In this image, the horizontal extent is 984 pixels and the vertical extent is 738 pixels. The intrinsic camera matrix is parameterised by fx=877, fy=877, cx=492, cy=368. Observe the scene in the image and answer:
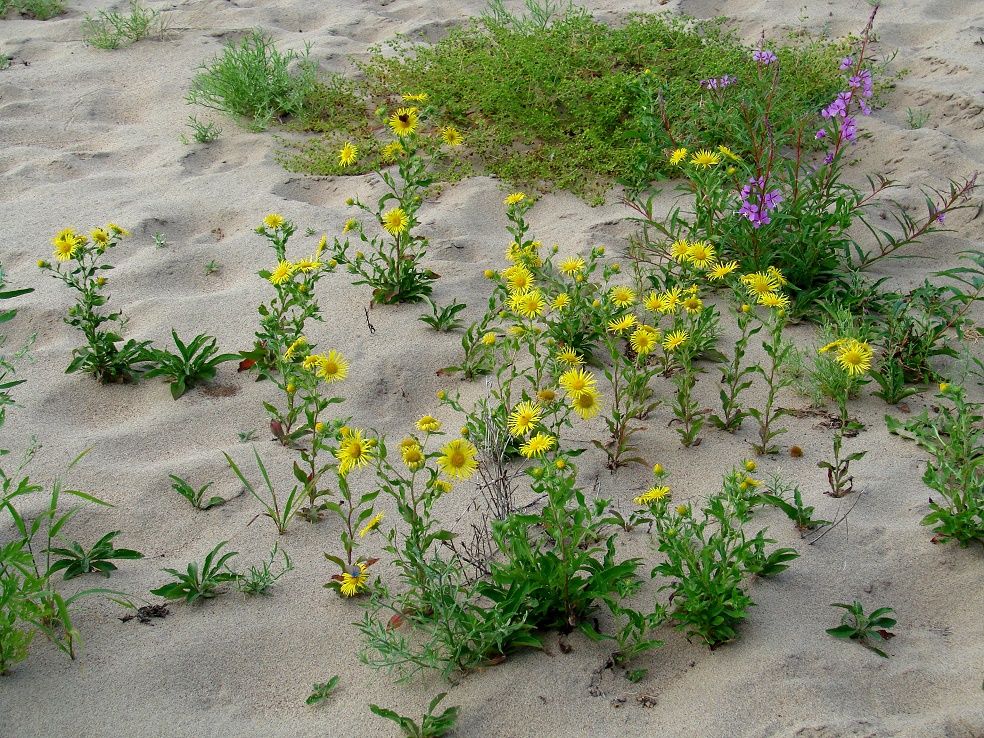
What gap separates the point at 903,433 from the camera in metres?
2.98

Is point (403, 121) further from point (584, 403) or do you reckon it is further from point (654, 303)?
point (584, 403)

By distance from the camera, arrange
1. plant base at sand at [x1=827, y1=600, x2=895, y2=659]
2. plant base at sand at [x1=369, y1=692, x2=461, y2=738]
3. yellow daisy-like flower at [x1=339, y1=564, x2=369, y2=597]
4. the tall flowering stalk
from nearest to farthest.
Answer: plant base at sand at [x1=369, y1=692, x2=461, y2=738]
plant base at sand at [x1=827, y1=600, x2=895, y2=659]
yellow daisy-like flower at [x1=339, y1=564, x2=369, y2=597]
the tall flowering stalk

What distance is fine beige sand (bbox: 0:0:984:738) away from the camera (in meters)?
2.08

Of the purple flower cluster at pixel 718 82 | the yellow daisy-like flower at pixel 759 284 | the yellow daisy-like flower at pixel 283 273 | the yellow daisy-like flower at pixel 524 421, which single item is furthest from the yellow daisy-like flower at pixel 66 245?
the purple flower cluster at pixel 718 82

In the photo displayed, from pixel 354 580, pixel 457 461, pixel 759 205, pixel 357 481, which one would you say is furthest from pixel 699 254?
pixel 354 580

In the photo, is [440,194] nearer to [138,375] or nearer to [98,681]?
[138,375]

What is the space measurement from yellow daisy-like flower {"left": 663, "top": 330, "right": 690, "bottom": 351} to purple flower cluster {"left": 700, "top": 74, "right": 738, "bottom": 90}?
1.89 meters

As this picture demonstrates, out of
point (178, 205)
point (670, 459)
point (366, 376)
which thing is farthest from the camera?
point (178, 205)

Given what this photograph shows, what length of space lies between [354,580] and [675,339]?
1.34 metres

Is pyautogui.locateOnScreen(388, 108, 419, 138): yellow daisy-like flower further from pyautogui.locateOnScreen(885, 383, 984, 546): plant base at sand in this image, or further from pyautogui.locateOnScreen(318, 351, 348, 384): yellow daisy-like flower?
pyautogui.locateOnScreen(885, 383, 984, 546): plant base at sand

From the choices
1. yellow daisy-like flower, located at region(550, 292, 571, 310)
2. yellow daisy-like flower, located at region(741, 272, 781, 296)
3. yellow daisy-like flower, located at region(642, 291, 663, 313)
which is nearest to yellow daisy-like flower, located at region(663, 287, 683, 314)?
yellow daisy-like flower, located at region(642, 291, 663, 313)

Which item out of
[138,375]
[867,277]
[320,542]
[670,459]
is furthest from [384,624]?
[867,277]

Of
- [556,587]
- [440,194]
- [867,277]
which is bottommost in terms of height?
[556,587]

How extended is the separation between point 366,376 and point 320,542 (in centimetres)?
83
